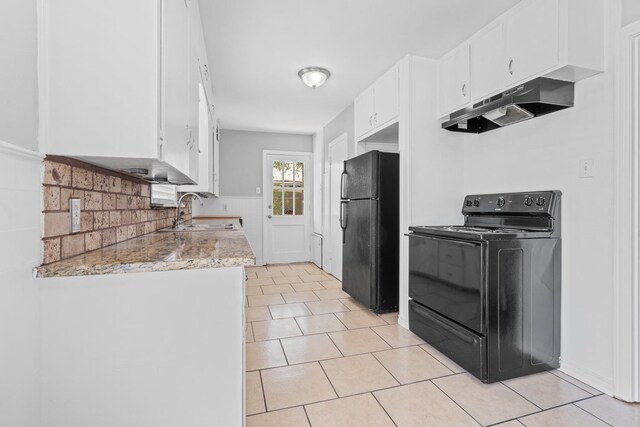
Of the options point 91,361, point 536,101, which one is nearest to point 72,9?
point 91,361

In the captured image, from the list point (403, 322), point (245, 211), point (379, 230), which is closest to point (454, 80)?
point (379, 230)

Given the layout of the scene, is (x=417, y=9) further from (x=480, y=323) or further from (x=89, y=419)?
(x=89, y=419)

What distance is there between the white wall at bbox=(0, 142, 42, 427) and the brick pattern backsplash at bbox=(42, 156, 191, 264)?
0.05 meters

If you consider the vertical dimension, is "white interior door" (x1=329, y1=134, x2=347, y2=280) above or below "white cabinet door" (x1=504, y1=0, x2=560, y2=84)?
below

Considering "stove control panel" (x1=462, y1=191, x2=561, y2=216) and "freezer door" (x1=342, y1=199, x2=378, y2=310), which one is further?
"freezer door" (x1=342, y1=199, x2=378, y2=310)

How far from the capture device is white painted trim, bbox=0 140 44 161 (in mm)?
822

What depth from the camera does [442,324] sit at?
223 centimetres

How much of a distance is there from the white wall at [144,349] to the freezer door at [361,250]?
6.83ft

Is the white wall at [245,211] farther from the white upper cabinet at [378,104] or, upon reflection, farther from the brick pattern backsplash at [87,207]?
the brick pattern backsplash at [87,207]

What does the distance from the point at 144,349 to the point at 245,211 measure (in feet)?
15.1

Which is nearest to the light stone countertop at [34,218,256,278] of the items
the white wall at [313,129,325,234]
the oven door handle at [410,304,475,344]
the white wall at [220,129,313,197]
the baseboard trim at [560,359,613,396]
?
the oven door handle at [410,304,475,344]

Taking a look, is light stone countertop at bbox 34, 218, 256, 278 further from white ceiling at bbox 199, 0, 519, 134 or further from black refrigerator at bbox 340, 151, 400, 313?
black refrigerator at bbox 340, 151, 400, 313

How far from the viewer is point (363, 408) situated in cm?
167

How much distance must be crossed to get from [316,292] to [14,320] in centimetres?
317
